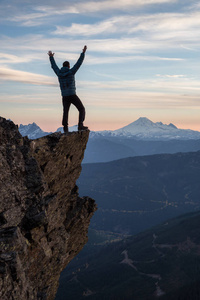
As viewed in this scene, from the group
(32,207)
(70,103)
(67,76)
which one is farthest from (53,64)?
(32,207)

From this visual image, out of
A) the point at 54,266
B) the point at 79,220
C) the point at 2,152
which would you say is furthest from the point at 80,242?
the point at 2,152

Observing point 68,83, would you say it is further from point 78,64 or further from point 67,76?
point 78,64

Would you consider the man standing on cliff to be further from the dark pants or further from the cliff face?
the cliff face

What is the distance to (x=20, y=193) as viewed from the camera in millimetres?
19734

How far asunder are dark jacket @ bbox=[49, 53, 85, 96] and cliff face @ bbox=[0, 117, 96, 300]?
4229 millimetres

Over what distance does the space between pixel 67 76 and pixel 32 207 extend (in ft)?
42.4

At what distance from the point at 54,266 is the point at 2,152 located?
1253 centimetres

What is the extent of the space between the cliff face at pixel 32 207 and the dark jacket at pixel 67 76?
167 inches

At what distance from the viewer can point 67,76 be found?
1059 inches

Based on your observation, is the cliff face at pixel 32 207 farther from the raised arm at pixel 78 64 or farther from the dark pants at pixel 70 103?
the raised arm at pixel 78 64

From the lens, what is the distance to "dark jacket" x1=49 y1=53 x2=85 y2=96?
87.0 feet

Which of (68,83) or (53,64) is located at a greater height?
(53,64)

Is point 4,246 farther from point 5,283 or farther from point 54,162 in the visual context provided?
point 54,162

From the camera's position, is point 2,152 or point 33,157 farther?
point 33,157
